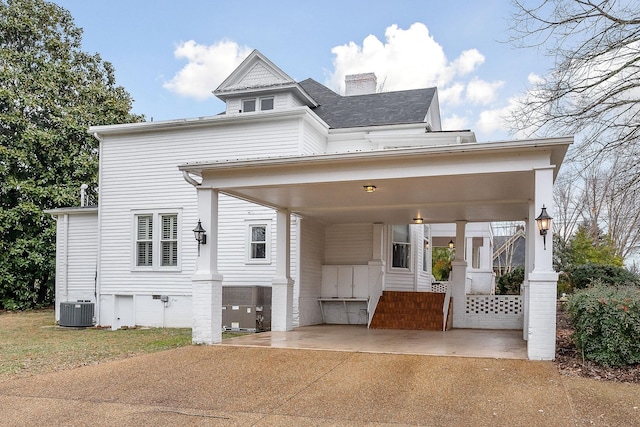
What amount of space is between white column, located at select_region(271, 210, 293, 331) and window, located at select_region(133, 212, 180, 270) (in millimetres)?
3856

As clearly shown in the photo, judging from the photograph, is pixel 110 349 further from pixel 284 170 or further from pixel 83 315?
pixel 83 315

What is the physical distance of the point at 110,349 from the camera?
10.3 m

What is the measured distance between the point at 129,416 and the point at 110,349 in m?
4.90

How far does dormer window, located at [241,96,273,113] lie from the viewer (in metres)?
16.6

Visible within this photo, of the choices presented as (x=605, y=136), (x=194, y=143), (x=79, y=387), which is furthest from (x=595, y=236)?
(x=79, y=387)

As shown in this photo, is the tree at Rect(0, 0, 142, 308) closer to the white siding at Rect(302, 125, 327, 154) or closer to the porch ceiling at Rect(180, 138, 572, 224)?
the white siding at Rect(302, 125, 327, 154)

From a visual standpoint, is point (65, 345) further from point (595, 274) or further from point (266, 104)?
point (595, 274)

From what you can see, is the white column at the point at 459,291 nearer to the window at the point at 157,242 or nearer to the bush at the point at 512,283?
the bush at the point at 512,283

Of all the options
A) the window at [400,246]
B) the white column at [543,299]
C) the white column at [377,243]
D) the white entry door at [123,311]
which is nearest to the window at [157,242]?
the white entry door at [123,311]

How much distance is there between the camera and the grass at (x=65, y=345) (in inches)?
341

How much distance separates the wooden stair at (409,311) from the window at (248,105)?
684 cm

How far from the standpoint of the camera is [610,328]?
731cm

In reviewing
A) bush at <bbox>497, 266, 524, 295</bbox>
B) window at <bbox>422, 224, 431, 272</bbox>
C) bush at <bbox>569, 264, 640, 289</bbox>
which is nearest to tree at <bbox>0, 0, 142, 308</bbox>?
window at <bbox>422, 224, 431, 272</bbox>

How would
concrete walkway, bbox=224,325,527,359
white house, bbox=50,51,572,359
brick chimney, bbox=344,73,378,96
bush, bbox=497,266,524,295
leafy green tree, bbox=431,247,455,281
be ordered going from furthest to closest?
1. leafy green tree, bbox=431,247,455,281
2. brick chimney, bbox=344,73,378,96
3. bush, bbox=497,266,524,295
4. white house, bbox=50,51,572,359
5. concrete walkway, bbox=224,325,527,359
